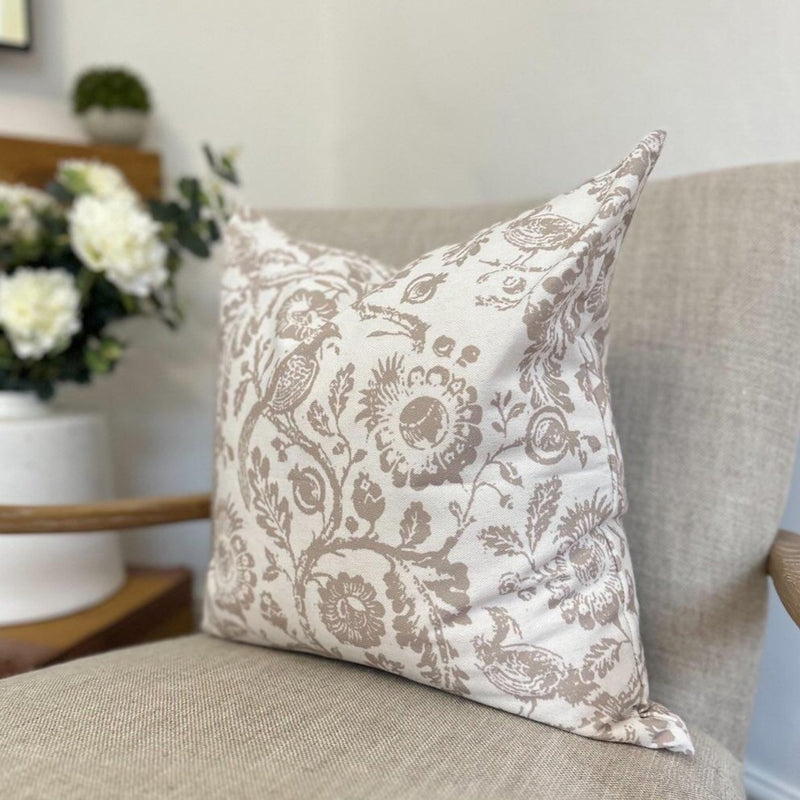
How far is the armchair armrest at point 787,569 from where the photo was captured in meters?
0.57

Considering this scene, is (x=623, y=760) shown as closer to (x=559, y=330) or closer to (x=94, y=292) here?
(x=559, y=330)

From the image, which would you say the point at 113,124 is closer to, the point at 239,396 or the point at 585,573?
the point at 239,396

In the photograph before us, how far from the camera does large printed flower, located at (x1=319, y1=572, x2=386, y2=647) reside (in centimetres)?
57

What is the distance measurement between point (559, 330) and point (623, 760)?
0.29m

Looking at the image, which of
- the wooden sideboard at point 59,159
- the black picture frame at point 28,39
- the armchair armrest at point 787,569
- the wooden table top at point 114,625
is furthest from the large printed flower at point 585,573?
the black picture frame at point 28,39

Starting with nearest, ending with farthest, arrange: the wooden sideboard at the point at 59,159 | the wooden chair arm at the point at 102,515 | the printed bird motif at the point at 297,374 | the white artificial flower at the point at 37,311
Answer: the printed bird motif at the point at 297,374, the wooden chair arm at the point at 102,515, the white artificial flower at the point at 37,311, the wooden sideboard at the point at 59,159

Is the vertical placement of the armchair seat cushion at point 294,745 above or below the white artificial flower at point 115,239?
below

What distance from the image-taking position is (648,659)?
69 centimetres

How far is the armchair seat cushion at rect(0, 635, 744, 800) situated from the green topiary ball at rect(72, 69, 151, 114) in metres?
0.92

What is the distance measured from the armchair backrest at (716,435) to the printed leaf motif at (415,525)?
244 mm

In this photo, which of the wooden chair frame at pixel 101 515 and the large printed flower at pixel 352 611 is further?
the wooden chair frame at pixel 101 515

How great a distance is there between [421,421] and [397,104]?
997mm

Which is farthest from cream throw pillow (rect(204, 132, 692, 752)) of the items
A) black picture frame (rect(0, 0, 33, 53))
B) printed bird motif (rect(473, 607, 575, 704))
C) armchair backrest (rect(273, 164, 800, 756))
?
black picture frame (rect(0, 0, 33, 53))

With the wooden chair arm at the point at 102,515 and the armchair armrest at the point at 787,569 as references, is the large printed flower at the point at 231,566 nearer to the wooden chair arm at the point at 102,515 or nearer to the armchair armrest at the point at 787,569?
the wooden chair arm at the point at 102,515
